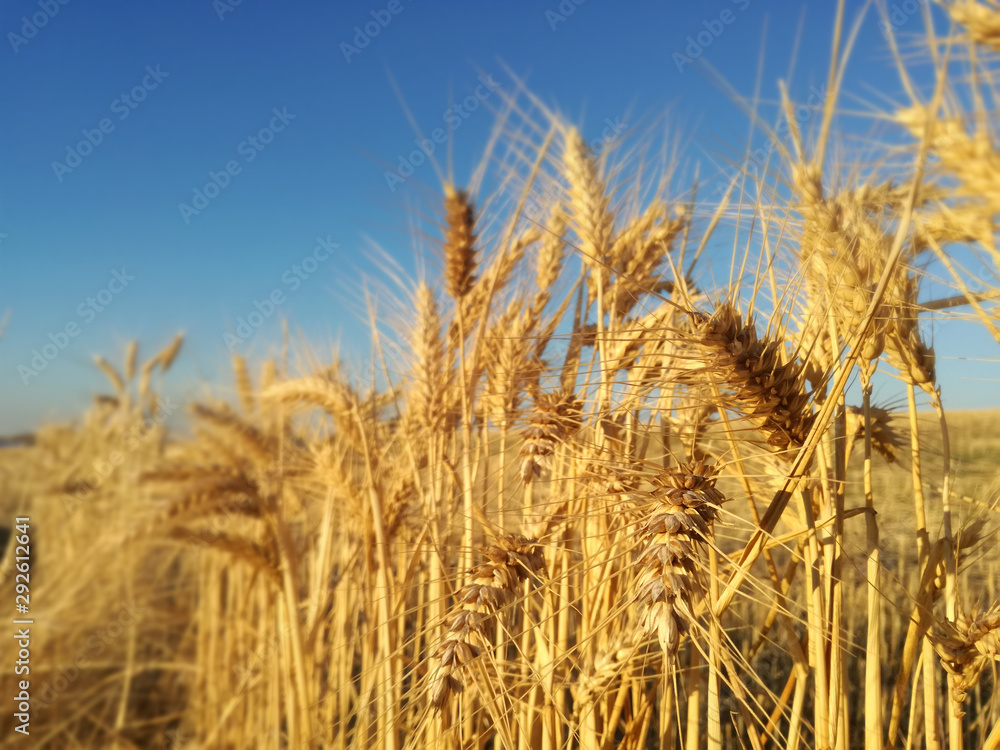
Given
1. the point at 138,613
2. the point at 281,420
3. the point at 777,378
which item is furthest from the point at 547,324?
the point at 138,613

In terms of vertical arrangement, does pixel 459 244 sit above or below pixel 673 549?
above

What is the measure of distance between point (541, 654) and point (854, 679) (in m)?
1.99

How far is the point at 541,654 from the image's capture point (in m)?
1.25

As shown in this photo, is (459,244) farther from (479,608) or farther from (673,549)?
(673,549)

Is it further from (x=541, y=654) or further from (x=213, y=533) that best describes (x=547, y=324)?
(x=213, y=533)

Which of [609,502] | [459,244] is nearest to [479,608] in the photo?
[609,502]

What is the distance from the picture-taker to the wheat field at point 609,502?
0.80 m

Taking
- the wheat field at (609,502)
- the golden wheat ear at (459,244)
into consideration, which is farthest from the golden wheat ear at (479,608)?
the golden wheat ear at (459,244)

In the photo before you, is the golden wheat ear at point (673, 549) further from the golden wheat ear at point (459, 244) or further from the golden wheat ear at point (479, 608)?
the golden wheat ear at point (459, 244)

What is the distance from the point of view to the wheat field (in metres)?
0.80

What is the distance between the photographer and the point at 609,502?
104 cm

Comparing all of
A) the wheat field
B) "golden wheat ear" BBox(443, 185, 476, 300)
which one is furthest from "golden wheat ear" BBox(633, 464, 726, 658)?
"golden wheat ear" BBox(443, 185, 476, 300)

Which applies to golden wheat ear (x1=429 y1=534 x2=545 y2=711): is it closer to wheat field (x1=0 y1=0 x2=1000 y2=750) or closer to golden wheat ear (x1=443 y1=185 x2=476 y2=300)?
wheat field (x1=0 y1=0 x2=1000 y2=750)

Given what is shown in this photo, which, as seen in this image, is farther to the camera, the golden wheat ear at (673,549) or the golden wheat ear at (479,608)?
the golden wheat ear at (479,608)
